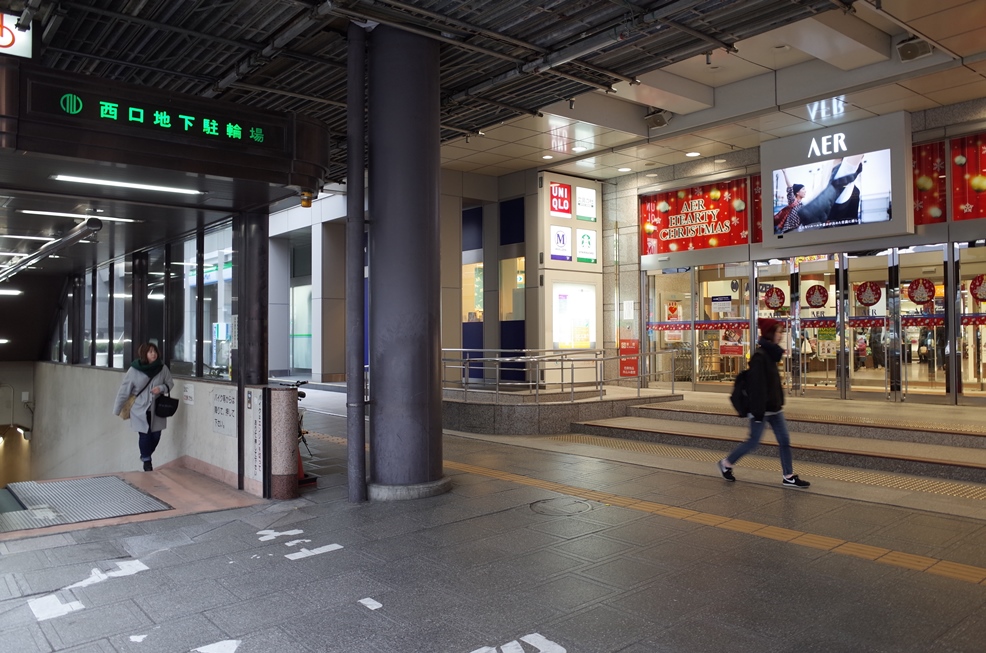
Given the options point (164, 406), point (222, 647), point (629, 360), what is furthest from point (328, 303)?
point (222, 647)

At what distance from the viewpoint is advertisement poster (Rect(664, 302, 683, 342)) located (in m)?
15.5

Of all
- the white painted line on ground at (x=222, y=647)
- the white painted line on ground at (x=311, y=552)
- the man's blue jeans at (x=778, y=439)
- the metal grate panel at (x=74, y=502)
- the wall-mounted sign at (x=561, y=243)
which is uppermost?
the wall-mounted sign at (x=561, y=243)

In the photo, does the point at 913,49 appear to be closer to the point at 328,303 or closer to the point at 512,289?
the point at 512,289

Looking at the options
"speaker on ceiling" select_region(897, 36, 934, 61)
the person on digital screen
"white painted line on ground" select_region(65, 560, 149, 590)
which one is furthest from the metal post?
the person on digital screen

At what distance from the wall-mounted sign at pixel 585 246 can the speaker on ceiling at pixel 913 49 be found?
24.6ft

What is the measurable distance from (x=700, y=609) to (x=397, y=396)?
3505 mm

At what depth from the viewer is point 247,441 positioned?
7.09m

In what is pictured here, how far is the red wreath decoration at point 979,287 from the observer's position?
37.4ft

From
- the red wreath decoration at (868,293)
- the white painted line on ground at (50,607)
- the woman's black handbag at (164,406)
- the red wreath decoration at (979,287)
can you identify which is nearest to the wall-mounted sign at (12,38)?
the woman's black handbag at (164,406)

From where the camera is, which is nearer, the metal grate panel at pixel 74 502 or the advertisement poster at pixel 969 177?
the metal grate panel at pixel 74 502

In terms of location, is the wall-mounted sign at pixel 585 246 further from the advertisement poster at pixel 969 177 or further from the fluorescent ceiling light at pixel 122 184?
the fluorescent ceiling light at pixel 122 184

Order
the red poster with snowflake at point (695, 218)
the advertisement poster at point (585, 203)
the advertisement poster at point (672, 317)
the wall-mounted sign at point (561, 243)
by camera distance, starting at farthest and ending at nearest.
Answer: the advertisement poster at point (585, 203) < the wall-mounted sign at point (561, 243) < the advertisement poster at point (672, 317) < the red poster with snowflake at point (695, 218)

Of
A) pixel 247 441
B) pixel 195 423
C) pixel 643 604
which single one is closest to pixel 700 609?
pixel 643 604

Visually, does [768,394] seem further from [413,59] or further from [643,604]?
[413,59]
